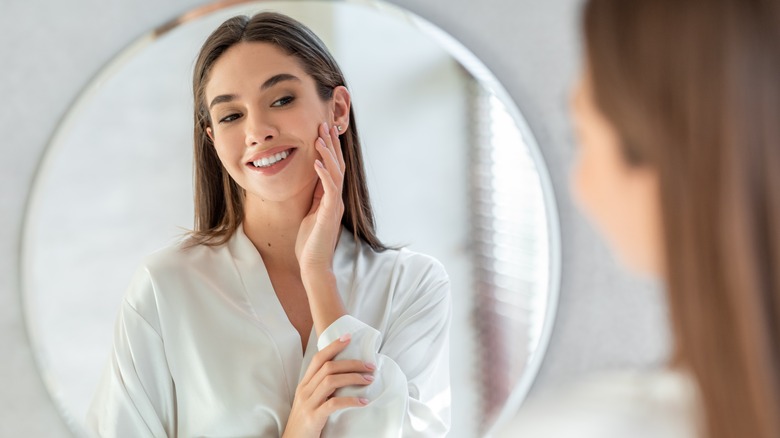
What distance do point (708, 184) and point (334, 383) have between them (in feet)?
1.56

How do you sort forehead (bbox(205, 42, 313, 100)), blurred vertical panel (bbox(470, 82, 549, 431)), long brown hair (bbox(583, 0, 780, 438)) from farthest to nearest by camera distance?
1. blurred vertical panel (bbox(470, 82, 549, 431))
2. forehead (bbox(205, 42, 313, 100))
3. long brown hair (bbox(583, 0, 780, 438))

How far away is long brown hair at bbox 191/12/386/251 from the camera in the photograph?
821mm

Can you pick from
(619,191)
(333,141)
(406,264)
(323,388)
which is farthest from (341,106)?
(619,191)

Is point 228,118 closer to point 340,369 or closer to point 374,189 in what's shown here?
point 374,189

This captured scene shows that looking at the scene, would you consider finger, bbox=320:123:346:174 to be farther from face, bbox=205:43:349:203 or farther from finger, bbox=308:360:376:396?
finger, bbox=308:360:376:396

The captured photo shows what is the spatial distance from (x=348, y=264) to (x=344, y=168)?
0.09m

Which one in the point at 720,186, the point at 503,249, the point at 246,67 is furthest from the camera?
the point at 503,249

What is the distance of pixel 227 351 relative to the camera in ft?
2.70

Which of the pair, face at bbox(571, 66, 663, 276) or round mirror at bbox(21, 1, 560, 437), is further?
round mirror at bbox(21, 1, 560, 437)

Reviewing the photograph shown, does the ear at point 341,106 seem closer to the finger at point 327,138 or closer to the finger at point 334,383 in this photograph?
the finger at point 327,138

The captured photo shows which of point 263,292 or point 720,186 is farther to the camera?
point 263,292

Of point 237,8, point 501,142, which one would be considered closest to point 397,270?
point 501,142

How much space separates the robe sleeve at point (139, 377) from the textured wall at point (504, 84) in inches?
4.7

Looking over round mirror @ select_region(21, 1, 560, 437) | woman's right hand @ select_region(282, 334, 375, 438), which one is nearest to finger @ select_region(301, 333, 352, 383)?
woman's right hand @ select_region(282, 334, 375, 438)
